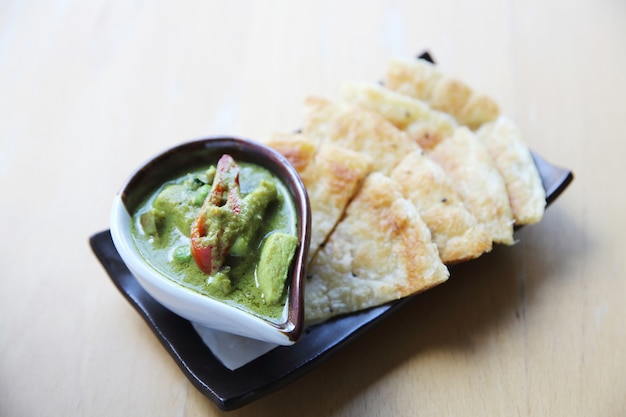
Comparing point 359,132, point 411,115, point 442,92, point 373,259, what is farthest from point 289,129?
point 373,259

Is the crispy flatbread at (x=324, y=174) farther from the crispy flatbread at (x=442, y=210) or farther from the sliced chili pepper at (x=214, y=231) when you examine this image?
the sliced chili pepper at (x=214, y=231)

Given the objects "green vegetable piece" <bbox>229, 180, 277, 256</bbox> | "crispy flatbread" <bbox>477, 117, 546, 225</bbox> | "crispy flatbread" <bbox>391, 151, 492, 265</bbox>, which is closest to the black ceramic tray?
"crispy flatbread" <bbox>391, 151, 492, 265</bbox>

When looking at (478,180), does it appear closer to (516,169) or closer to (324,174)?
(516,169)

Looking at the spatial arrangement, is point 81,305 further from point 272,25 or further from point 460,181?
point 272,25

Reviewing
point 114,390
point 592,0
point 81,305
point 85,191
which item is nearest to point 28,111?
point 85,191

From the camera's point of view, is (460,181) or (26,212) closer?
(460,181)
